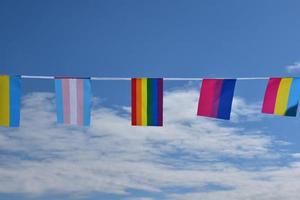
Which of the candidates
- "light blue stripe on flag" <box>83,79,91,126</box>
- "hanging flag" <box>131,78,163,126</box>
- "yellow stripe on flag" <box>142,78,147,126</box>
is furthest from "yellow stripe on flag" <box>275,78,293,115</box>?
"light blue stripe on flag" <box>83,79,91,126</box>

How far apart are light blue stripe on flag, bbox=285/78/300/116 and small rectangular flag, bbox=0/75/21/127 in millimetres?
5149

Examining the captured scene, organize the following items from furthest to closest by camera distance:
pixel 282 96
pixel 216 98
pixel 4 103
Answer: pixel 216 98, pixel 282 96, pixel 4 103

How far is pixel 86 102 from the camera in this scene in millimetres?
13992

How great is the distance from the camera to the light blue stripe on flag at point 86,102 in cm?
Answer: 1392

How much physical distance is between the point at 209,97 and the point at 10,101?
3830mm

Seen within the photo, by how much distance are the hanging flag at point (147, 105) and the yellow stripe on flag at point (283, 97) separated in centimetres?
225

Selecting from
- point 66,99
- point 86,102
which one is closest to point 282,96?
point 86,102

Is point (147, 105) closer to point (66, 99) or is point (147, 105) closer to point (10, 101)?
point (66, 99)

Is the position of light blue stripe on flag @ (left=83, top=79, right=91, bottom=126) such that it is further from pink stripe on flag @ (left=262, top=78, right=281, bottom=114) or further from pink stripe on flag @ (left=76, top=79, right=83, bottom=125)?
pink stripe on flag @ (left=262, top=78, right=281, bottom=114)

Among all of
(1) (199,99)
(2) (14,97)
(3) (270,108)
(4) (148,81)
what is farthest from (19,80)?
(3) (270,108)

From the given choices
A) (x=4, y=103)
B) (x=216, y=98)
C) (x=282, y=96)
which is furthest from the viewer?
(x=216, y=98)

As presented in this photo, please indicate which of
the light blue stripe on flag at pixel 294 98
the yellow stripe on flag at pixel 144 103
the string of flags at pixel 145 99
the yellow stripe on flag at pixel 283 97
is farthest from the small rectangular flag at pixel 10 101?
the light blue stripe on flag at pixel 294 98

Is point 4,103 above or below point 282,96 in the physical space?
below

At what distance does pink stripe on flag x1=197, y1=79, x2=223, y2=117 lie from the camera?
14062 mm
